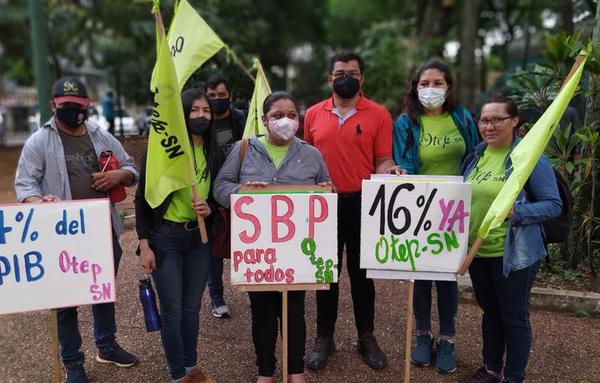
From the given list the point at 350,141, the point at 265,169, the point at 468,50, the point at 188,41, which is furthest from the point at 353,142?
the point at 468,50

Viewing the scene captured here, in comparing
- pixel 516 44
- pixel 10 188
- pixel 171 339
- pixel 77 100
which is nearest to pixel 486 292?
pixel 171 339

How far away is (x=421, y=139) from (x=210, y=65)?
5606mm

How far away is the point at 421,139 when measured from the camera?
3500 millimetres

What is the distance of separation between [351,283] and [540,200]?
4.53 ft

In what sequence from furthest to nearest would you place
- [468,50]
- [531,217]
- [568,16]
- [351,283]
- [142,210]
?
[468,50], [568,16], [351,283], [142,210], [531,217]

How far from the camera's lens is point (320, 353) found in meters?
3.73

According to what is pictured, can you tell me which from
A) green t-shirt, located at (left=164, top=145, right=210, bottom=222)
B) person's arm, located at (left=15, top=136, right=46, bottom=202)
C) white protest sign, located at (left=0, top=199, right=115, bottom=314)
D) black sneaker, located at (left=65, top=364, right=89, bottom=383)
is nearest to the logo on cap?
person's arm, located at (left=15, top=136, right=46, bottom=202)

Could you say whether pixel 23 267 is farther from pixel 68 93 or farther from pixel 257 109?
pixel 257 109

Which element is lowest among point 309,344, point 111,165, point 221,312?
point 309,344

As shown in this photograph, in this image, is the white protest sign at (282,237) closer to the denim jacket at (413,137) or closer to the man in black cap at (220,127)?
the denim jacket at (413,137)

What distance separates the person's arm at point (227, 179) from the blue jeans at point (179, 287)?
31 cm

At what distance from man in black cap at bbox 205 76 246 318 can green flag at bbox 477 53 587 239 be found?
7.46 ft

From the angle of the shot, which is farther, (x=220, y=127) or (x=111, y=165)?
(x=220, y=127)

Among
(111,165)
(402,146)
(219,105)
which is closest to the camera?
(111,165)
